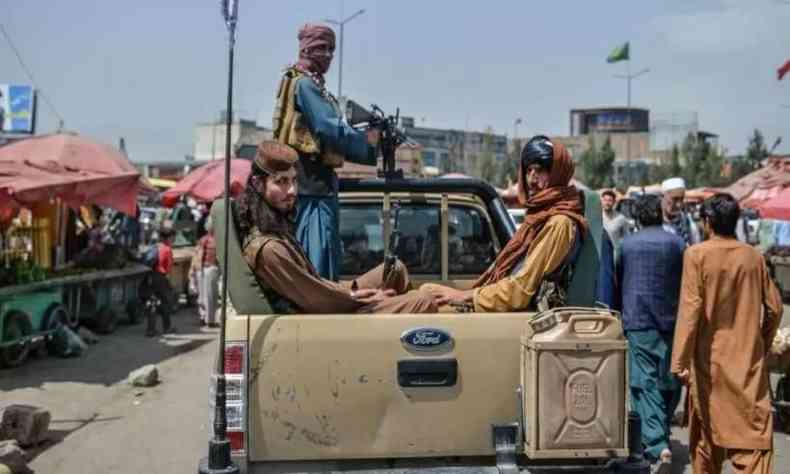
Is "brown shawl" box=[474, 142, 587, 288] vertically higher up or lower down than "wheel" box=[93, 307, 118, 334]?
higher up

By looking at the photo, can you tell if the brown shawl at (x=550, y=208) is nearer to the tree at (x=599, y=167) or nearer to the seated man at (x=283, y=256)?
the seated man at (x=283, y=256)

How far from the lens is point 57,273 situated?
12523mm

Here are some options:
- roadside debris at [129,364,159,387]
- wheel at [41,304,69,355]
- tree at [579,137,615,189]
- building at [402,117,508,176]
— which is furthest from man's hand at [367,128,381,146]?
building at [402,117,508,176]

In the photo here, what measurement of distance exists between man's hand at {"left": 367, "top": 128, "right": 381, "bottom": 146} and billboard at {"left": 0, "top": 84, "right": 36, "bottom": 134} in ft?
73.8

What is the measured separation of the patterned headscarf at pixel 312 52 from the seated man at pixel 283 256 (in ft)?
2.95

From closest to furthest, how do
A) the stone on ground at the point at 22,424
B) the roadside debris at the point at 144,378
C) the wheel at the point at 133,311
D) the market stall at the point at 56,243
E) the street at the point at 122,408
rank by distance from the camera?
the street at the point at 122,408 → the stone on ground at the point at 22,424 → the roadside debris at the point at 144,378 → the market stall at the point at 56,243 → the wheel at the point at 133,311

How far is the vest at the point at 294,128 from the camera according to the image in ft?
15.2

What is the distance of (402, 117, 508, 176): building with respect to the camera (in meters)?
67.1

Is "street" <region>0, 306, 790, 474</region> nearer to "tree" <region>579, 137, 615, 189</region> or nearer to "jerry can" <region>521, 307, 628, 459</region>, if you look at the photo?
"jerry can" <region>521, 307, 628, 459</region>

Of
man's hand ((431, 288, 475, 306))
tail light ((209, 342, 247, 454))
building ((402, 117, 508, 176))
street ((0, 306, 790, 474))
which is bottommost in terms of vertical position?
street ((0, 306, 790, 474))

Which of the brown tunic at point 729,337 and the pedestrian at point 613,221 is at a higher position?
the pedestrian at point 613,221

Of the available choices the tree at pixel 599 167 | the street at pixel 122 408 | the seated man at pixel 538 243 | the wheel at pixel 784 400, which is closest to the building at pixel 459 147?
the tree at pixel 599 167

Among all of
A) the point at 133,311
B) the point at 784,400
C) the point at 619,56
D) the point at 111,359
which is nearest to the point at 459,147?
the point at 619,56

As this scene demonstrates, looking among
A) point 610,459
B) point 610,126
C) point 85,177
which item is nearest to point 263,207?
point 610,459
